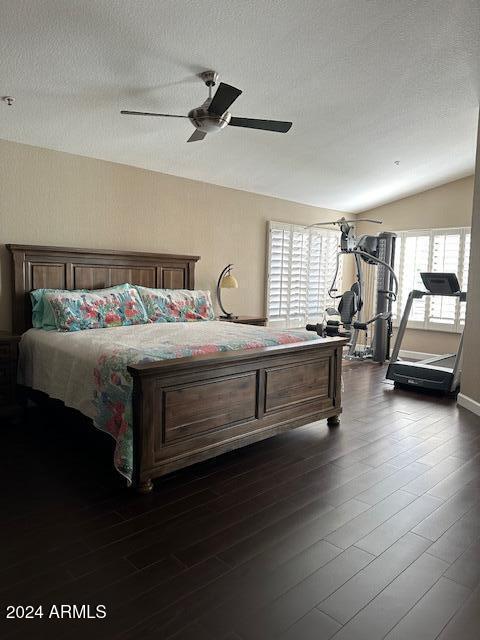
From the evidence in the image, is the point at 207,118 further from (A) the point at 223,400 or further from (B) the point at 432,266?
(B) the point at 432,266

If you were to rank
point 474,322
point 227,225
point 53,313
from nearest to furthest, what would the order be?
point 53,313 → point 474,322 → point 227,225

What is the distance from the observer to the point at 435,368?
5293 mm

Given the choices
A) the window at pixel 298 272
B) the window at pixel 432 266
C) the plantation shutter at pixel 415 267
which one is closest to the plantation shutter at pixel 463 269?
the window at pixel 432 266

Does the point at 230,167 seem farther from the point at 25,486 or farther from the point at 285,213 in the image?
the point at 25,486

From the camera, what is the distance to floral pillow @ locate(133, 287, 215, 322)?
4648 mm

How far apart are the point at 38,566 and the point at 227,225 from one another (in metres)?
4.82

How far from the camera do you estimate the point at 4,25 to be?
8.87 ft

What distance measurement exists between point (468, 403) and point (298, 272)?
3.36 meters

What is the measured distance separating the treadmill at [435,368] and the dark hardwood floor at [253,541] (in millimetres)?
1722

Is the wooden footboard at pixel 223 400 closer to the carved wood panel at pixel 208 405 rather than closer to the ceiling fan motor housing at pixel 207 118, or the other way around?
the carved wood panel at pixel 208 405

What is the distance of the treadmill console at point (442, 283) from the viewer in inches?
212

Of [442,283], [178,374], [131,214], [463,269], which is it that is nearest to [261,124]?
[178,374]

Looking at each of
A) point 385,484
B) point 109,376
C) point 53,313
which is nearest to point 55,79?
point 53,313

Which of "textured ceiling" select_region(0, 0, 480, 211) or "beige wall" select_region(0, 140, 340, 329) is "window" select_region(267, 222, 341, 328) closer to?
"beige wall" select_region(0, 140, 340, 329)
